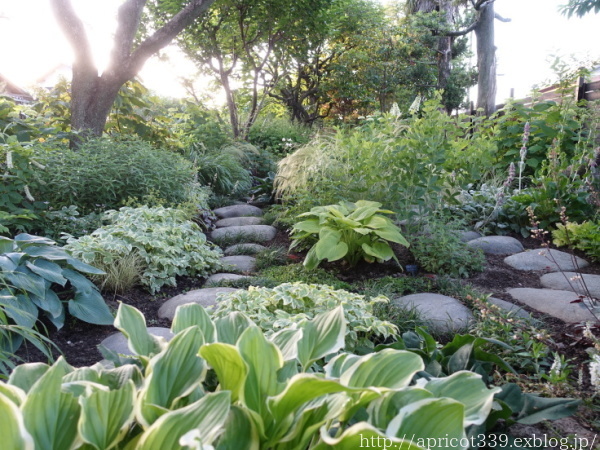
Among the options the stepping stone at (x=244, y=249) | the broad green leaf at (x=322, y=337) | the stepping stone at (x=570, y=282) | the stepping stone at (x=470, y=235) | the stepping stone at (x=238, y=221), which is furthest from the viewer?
the stepping stone at (x=238, y=221)

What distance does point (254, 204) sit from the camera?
6855mm

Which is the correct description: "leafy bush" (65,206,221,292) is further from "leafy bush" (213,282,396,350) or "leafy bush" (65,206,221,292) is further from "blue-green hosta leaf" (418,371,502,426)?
"blue-green hosta leaf" (418,371,502,426)

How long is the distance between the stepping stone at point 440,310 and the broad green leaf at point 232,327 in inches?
55.3

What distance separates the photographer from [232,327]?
1373 mm

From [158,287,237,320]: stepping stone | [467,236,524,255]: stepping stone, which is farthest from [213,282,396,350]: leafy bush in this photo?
[467,236,524,255]: stepping stone

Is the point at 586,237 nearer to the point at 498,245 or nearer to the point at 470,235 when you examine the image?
the point at 498,245

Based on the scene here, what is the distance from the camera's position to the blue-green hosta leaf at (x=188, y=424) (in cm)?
84

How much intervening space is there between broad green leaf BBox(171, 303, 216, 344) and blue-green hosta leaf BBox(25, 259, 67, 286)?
4.45ft

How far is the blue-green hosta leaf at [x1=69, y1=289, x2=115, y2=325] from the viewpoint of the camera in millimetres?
2447

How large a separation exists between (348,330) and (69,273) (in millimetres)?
1623

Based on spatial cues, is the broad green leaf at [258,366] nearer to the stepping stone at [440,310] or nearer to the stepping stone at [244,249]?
the stepping stone at [440,310]

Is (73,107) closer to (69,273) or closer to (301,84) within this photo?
(69,273)

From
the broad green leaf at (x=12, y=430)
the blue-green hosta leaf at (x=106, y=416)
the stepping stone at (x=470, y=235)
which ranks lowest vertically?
the stepping stone at (x=470, y=235)

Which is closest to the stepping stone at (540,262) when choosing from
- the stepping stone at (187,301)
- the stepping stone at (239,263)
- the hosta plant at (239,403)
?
the stepping stone at (239,263)
